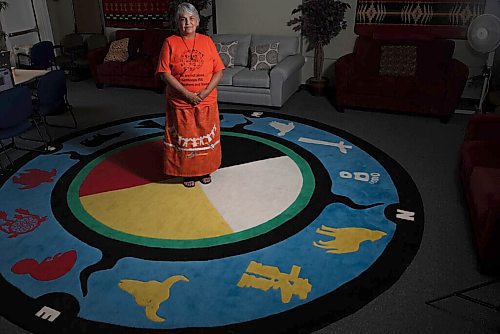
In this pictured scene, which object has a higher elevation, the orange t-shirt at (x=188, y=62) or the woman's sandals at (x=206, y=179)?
the orange t-shirt at (x=188, y=62)

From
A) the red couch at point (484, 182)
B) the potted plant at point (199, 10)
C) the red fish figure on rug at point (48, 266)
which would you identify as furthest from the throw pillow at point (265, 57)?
the red fish figure on rug at point (48, 266)

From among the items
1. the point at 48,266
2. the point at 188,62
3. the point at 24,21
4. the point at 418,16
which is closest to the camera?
the point at 48,266

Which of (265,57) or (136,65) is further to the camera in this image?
(136,65)

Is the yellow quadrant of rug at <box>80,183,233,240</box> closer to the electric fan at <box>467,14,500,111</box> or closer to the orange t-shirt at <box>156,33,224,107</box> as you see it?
the orange t-shirt at <box>156,33,224,107</box>

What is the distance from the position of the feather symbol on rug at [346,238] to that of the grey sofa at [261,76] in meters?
3.11

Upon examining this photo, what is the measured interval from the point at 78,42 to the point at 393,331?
8.09 metres

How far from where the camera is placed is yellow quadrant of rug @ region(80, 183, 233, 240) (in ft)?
11.6

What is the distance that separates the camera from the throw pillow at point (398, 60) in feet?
19.1

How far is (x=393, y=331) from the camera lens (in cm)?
258

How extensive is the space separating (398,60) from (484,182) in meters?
3.08

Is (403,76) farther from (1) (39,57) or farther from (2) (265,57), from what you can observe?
(1) (39,57)

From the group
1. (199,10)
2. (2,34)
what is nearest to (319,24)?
(199,10)

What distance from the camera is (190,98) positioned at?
373 centimetres

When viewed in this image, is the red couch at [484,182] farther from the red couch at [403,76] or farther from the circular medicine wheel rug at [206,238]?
the red couch at [403,76]
